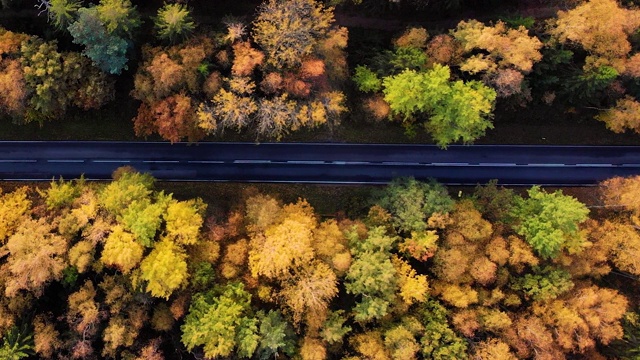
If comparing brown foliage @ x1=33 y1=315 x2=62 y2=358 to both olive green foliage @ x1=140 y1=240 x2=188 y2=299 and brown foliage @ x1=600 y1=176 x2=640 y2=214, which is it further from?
brown foliage @ x1=600 y1=176 x2=640 y2=214

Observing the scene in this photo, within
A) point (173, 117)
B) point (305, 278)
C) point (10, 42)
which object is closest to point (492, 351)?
point (305, 278)

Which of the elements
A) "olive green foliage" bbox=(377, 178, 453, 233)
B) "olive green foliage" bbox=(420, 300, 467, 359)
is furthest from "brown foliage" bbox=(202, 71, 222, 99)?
"olive green foliage" bbox=(420, 300, 467, 359)

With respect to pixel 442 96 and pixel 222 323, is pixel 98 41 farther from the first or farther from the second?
pixel 442 96

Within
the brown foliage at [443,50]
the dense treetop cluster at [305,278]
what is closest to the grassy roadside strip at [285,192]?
the dense treetop cluster at [305,278]

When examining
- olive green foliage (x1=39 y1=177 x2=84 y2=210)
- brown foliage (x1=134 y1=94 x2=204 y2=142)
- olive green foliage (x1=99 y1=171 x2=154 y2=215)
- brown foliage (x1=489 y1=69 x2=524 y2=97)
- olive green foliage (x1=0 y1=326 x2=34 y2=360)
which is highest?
brown foliage (x1=489 y1=69 x2=524 y2=97)

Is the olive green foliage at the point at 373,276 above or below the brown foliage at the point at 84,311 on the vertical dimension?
above

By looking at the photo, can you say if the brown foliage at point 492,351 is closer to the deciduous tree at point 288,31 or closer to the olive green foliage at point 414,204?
the olive green foliage at point 414,204
